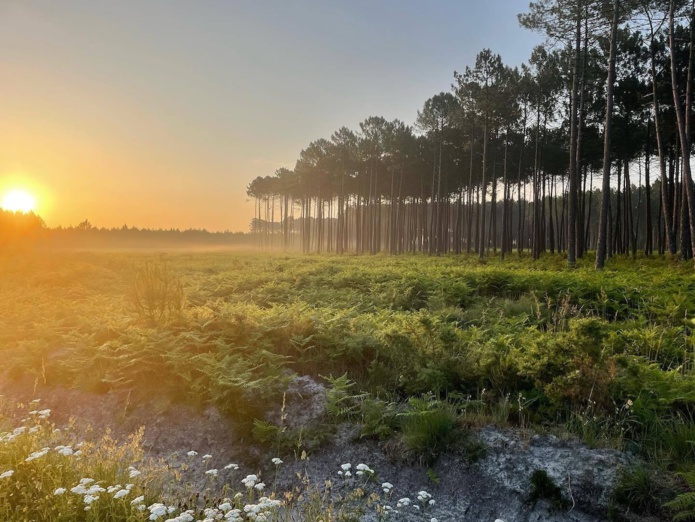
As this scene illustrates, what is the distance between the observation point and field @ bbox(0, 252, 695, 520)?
16.9 feet

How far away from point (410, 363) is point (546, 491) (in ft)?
9.15

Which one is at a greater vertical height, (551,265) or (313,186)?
(313,186)

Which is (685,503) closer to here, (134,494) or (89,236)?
(134,494)

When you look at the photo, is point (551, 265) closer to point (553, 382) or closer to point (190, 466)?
point (553, 382)

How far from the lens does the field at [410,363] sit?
16.9 ft

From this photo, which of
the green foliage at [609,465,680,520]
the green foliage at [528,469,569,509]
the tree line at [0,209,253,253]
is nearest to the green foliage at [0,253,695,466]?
the green foliage at [609,465,680,520]

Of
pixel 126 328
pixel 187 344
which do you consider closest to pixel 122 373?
pixel 187 344

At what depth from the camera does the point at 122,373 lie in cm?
738

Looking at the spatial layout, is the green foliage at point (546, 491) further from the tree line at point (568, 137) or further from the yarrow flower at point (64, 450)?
the tree line at point (568, 137)

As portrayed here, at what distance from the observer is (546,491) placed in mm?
4344

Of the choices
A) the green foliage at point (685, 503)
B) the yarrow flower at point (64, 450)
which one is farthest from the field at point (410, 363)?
the yarrow flower at point (64, 450)

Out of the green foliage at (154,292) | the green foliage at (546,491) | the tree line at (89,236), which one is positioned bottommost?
the green foliage at (546,491)

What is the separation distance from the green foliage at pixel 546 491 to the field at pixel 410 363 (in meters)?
0.81

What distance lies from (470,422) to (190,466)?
3.77 metres
